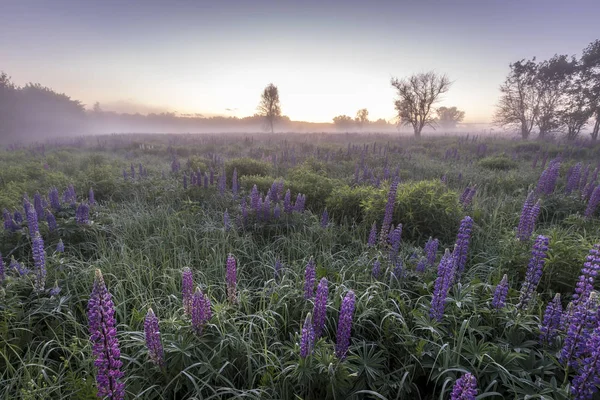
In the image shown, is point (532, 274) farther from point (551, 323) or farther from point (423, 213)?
point (423, 213)

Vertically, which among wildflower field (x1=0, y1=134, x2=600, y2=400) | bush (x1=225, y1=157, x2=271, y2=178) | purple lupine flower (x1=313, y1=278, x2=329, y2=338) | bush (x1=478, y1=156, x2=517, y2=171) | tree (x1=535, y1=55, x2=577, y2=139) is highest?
tree (x1=535, y1=55, x2=577, y2=139)

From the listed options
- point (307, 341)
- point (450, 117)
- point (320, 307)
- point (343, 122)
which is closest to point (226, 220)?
point (320, 307)

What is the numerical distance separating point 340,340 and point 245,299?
1.44 m

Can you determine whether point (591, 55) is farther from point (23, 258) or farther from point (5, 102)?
point (5, 102)

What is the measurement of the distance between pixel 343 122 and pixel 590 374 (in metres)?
102

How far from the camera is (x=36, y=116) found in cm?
4834

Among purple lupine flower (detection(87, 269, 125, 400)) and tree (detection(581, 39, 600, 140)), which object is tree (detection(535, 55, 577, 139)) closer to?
tree (detection(581, 39, 600, 140))

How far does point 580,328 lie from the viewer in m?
1.90

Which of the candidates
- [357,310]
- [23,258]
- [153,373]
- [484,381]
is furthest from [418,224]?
[23,258]

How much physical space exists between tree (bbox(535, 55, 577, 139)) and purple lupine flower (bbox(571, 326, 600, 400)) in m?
34.0

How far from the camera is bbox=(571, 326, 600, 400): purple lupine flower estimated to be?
5.36 feet

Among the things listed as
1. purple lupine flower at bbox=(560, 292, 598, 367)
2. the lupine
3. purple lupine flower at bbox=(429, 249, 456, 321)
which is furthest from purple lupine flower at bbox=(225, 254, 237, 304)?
purple lupine flower at bbox=(560, 292, 598, 367)

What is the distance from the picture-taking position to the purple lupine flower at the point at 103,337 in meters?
1.53

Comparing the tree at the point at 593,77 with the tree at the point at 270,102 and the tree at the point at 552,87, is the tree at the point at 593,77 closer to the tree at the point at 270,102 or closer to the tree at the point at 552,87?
the tree at the point at 552,87
